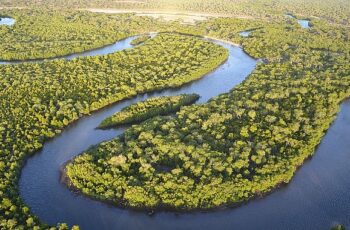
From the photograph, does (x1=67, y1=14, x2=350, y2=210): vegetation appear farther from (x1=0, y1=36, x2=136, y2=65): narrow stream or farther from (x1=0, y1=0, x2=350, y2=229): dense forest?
(x1=0, y1=36, x2=136, y2=65): narrow stream

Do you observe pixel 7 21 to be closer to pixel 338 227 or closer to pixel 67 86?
pixel 67 86

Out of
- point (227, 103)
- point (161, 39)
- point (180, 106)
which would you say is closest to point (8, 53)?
point (161, 39)

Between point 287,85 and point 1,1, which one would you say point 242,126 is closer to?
point 287,85

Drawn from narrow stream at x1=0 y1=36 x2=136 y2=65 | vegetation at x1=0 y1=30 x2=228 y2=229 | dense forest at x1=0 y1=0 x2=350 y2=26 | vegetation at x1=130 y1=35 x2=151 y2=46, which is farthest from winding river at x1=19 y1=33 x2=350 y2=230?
dense forest at x1=0 y1=0 x2=350 y2=26

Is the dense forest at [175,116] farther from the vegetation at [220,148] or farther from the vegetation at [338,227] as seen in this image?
the vegetation at [338,227]

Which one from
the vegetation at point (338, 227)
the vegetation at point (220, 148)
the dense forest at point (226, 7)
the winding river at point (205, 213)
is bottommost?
the winding river at point (205, 213)

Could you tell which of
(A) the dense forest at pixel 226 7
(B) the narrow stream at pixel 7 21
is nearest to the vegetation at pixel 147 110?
(B) the narrow stream at pixel 7 21
